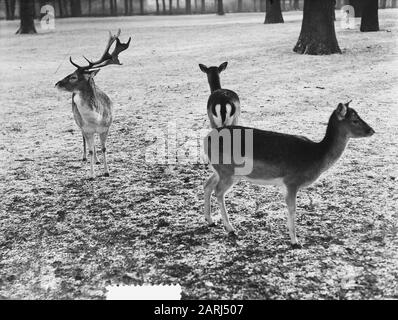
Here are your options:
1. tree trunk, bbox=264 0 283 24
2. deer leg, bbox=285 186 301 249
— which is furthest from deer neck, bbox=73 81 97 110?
tree trunk, bbox=264 0 283 24

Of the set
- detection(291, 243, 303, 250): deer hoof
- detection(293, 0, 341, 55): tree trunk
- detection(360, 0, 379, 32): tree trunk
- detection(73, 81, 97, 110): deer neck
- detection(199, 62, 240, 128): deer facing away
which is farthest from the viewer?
detection(360, 0, 379, 32): tree trunk

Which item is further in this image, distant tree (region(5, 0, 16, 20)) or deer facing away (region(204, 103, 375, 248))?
distant tree (region(5, 0, 16, 20))

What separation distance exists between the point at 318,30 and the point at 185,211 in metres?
11.2

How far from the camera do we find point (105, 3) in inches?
2335

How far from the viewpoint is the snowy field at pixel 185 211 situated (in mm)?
3656

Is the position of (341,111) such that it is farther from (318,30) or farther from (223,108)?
(318,30)

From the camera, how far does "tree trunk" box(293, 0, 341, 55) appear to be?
14.1 metres

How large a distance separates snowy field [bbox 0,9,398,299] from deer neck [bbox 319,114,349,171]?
2.41 feet

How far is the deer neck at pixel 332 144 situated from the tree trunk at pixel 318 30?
1105 cm

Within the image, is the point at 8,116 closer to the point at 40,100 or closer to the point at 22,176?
the point at 40,100

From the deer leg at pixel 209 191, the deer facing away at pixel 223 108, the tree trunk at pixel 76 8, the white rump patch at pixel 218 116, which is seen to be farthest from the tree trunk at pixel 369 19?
the tree trunk at pixel 76 8

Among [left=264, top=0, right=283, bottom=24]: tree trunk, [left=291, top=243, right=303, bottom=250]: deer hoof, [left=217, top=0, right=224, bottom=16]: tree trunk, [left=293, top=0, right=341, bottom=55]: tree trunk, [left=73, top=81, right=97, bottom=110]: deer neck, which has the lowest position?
[left=291, top=243, right=303, bottom=250]: deer hoof

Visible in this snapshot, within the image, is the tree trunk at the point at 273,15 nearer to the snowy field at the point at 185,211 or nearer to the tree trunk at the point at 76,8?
the snowy field at the point at 185,211

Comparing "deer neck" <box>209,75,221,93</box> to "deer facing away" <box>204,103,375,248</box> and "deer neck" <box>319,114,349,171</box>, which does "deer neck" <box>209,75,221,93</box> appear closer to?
"deer facing away" <box>204,103,375,248</box>
